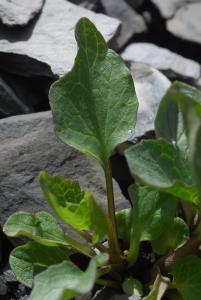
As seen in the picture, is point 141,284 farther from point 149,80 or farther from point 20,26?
point 20,26

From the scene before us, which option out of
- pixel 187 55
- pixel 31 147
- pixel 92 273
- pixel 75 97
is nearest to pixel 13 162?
pixel 31 147

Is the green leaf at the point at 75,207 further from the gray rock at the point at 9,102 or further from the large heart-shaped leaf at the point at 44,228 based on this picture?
the gray rock at the point at 9,102

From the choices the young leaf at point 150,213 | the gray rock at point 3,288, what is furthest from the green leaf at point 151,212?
the gray rock at point 3,288

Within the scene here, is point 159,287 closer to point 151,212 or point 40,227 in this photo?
point 151,212

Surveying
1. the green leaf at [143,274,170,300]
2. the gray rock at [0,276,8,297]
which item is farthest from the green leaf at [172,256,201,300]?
the gray rock at [0,276,8,297]

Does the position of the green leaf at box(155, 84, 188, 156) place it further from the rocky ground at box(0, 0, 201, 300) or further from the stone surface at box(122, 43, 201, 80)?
the stone surface at box(122, 43, 201, 80)

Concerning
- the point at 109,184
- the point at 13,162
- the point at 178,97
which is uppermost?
the point at 178,97
